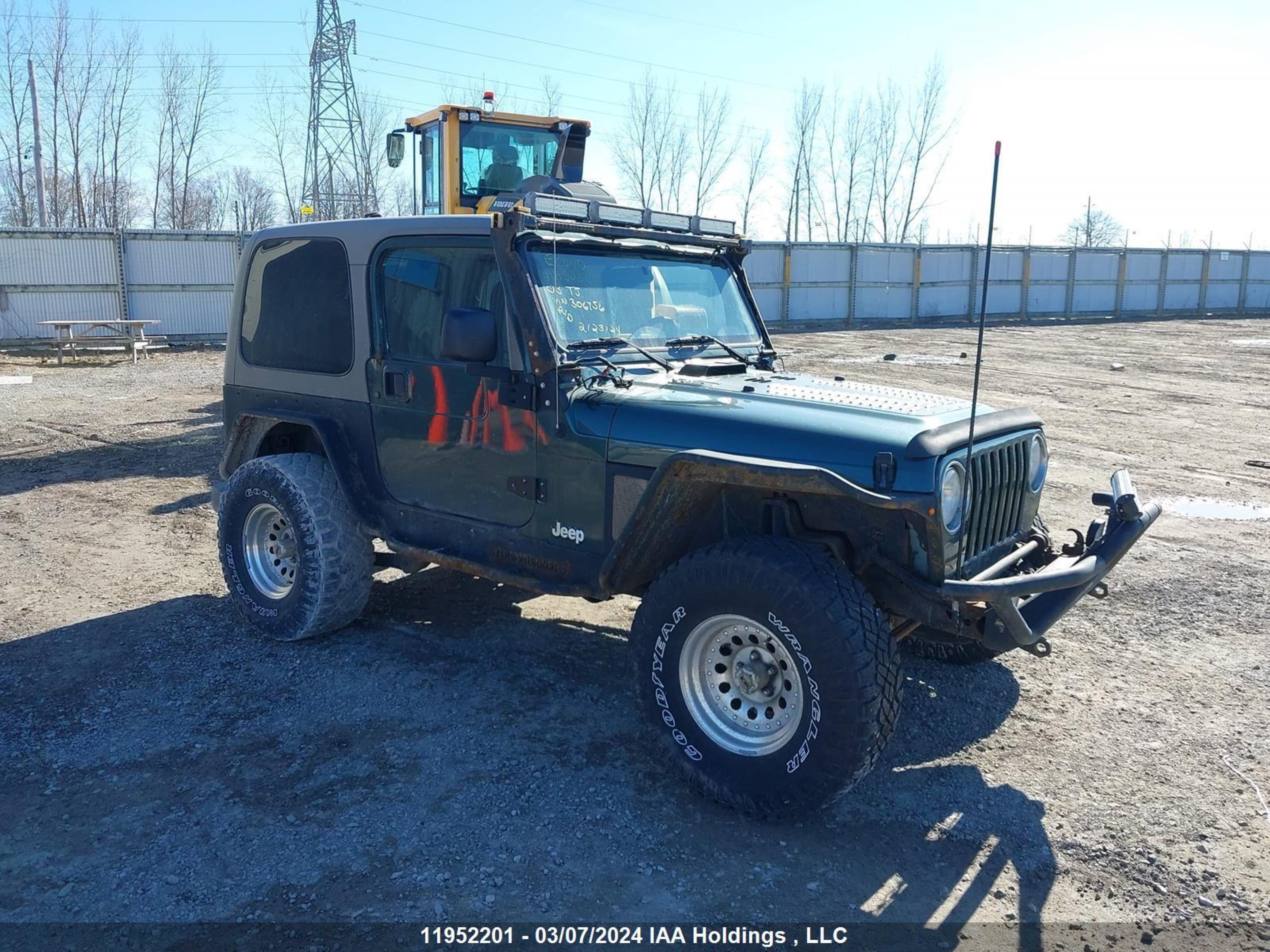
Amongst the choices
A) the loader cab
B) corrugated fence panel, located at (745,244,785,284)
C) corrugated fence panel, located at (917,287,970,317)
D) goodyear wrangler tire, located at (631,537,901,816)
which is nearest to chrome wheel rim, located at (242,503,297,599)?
goodyear wrangler tire, located at (631,537,901,816)

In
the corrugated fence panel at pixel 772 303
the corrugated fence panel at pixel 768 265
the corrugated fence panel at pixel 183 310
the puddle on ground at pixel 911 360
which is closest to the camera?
the puddle on ground at pixel 911 360

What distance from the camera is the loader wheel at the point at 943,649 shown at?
15.3ft

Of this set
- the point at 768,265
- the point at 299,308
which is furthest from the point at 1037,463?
the point at 768,265

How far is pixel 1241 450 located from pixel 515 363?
9.70 metres

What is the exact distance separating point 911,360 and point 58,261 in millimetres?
17453

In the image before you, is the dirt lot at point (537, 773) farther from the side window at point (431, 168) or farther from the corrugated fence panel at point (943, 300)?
the corrugated fence panel at point (943, 300)

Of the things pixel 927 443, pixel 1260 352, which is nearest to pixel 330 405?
pixel 927 443

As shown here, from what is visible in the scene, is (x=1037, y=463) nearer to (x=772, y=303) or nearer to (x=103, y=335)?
(x=103, y=335)

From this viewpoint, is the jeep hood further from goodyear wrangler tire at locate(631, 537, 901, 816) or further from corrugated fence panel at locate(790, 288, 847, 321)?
corrugated fence panel at locate(790, 288, 847, 321)

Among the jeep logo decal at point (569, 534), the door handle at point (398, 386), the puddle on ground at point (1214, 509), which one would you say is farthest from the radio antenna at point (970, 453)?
the puddle on ground at point (1214, 509)

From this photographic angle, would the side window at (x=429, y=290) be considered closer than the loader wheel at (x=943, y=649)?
Yes

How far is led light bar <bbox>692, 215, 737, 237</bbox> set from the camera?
498 cm

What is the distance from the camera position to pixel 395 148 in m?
12.2

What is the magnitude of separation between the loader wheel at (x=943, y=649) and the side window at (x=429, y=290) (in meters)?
2.42
